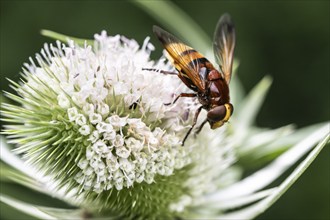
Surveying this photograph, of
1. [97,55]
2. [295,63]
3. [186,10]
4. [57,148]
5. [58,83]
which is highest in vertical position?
[186,10]

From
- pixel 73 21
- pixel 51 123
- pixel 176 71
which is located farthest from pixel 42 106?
pixel 73 21

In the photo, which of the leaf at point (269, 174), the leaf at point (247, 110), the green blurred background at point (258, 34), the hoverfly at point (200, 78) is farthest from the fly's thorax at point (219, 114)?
the green blurred background at point (258, 34)

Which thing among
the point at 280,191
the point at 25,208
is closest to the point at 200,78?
the point at 280,191

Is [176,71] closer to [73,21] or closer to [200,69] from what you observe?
[200,69]

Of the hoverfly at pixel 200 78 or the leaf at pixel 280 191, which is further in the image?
the hoverfly at pixel 200 78

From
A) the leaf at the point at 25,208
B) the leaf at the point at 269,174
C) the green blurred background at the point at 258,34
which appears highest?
the green blurred background at the point at 258,34

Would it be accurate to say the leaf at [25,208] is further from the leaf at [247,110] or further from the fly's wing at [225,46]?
the leaf at [247,110]

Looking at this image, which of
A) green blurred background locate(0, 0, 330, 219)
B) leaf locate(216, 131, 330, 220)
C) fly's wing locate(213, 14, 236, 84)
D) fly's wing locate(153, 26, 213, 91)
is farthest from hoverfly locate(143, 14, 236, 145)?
green blurred background locate(0, 0, 330, 219)

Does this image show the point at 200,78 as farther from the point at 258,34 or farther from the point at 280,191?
the point at 258,34
